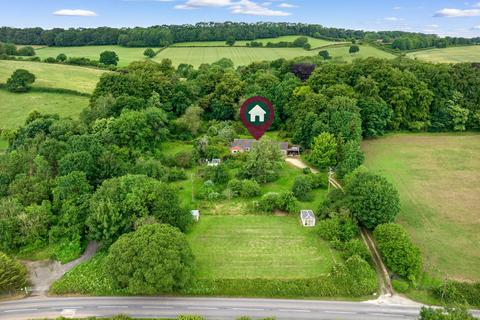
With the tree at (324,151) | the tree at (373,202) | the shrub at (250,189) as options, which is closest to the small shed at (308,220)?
the tree at (373,202)

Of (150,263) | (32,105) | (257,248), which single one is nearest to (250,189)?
(257,248)

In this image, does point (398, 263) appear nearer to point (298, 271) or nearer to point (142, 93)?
point (298, 271)

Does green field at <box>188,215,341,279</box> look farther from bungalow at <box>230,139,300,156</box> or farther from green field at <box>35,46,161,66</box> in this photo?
green field at <box>35,46,161,66</box>

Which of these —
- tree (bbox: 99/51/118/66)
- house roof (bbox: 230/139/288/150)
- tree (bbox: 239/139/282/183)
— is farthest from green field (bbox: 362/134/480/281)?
tree (bbox: 99/51/118/66)

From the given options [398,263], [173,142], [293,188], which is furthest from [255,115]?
[398,263]

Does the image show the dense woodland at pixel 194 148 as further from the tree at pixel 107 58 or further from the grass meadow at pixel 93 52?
the grass meadow at pixel 93 52

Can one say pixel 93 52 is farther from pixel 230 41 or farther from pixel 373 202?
pixel 373 202
